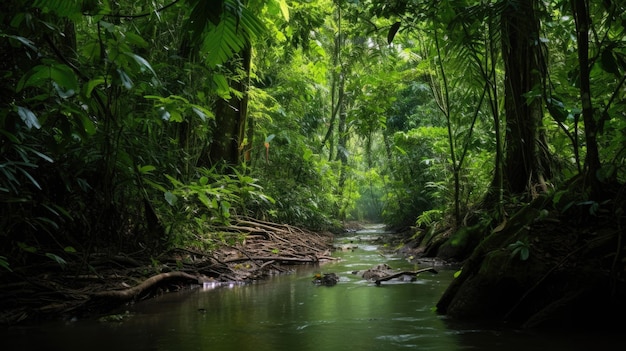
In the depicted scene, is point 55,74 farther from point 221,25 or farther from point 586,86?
point 586,86

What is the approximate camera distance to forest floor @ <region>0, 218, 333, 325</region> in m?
3.27

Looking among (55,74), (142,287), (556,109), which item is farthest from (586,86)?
(142,287)

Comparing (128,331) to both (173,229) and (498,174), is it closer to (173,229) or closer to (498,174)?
(173,229)

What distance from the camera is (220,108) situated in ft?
25.0

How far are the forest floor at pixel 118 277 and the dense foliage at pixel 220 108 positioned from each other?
178 mm

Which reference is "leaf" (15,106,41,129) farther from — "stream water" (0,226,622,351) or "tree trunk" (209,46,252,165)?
"tree trunk" (209,46,252,165)

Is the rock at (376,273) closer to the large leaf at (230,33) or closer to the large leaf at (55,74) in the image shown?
the large leaf at (230,33)

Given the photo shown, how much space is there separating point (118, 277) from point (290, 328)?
182 cm

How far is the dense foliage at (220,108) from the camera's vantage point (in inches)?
115

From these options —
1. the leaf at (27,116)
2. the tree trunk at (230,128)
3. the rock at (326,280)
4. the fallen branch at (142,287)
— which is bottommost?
the rock at (326,280)

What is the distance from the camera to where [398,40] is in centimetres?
881

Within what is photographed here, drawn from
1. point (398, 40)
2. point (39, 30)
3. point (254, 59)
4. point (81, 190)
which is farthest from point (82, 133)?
point (398, 40)

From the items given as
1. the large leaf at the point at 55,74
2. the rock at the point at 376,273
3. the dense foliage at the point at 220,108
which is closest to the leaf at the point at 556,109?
the dense foliage at the point at 220,108

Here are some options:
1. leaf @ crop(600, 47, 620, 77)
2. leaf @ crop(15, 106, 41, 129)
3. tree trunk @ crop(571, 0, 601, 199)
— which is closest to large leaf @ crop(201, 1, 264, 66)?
leaf @ crop(15, 106, 41, 129)
